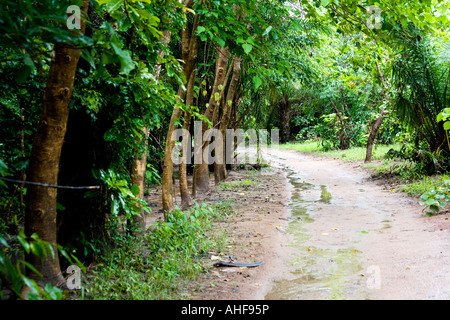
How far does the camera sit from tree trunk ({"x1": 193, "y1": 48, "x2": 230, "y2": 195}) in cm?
938

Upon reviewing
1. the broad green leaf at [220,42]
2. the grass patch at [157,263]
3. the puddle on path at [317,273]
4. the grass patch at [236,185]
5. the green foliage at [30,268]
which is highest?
the broad green leaf at [220,42]

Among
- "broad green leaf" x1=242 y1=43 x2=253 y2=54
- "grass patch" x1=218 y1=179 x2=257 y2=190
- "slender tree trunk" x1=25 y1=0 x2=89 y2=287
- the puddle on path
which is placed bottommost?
the puddle on path

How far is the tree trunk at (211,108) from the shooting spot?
9375 mm

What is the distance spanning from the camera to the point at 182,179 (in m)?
8.25

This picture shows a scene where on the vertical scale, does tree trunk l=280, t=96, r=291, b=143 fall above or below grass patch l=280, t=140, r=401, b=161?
above

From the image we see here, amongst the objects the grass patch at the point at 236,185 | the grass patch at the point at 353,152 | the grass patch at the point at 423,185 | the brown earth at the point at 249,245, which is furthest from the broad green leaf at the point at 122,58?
the grass patch at the point at 353,152

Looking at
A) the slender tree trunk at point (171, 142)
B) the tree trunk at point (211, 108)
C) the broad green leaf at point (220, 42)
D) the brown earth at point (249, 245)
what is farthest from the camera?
the tree trunk at point (211, 108)

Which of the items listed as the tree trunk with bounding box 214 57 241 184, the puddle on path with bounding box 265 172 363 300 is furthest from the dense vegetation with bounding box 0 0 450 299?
the tree trunk with bounding box 214 57 241 184

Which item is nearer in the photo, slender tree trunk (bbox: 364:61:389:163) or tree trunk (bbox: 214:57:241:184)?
tree trunk (bbox: 214:57:241:184)

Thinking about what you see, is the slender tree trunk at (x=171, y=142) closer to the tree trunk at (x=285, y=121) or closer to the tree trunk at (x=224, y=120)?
the tree trunk at (x=224, y=120)

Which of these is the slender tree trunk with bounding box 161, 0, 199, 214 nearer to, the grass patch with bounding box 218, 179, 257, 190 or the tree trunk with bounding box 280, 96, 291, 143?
the grass patch with bounding box 218, 179, 257, 190

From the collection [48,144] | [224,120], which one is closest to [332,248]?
[48,144]

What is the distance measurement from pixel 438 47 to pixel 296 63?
357 centimetres
